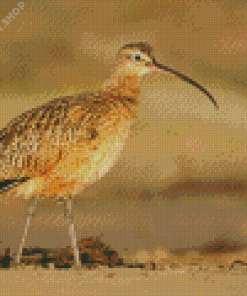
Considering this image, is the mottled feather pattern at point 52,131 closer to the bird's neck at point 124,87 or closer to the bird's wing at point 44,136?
the bird's wing at point 44,136

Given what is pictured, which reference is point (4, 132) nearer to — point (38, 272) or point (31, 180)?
point (31, 180)

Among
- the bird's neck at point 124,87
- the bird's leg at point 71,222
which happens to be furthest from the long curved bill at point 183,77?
the bird's leg at point 71,222

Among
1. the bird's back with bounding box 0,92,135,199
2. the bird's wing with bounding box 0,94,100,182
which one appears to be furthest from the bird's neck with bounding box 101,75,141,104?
the bird's wing with bounding box 0,94,100,182

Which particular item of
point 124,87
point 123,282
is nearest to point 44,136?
point 124,87

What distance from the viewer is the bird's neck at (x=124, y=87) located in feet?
34.0

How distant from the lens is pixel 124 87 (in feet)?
34.4

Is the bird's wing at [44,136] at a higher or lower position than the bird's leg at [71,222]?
higher

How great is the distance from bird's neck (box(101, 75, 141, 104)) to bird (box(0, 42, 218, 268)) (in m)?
0.20

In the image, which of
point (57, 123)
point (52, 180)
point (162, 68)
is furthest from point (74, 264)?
point (162, 68)

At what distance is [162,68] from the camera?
10.8 meters

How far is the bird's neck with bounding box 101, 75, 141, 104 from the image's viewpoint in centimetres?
1036

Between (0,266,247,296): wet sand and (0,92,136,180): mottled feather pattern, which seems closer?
(0,266,247,296): wet sand

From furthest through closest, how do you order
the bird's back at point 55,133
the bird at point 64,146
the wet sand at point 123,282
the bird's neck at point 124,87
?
1. the bird's neck at point 124,87
2. the bird's back at point 55,133
3. the bird at point 64,146
4. the wet sand at point 123,282

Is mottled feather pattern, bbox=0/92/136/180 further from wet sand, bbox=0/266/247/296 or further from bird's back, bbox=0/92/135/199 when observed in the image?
wet sand, bbox=0/266/247/296
